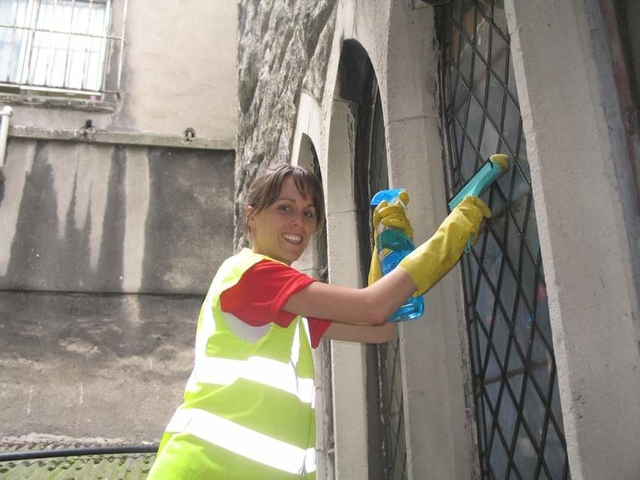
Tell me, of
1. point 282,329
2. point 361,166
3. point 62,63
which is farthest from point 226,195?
point 282,329

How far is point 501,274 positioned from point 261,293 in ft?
2.07

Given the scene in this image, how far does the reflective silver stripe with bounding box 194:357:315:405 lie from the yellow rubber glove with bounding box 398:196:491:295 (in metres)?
0.36

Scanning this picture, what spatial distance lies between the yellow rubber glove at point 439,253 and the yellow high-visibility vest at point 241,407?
32 cm

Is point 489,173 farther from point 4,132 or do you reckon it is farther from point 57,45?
point 57,45

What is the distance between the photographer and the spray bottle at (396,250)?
1674 millimetres

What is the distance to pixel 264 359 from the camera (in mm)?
1397

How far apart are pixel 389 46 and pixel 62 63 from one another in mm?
7675

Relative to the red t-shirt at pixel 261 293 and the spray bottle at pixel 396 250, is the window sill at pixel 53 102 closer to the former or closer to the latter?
the spray bottle at pixel 396 250

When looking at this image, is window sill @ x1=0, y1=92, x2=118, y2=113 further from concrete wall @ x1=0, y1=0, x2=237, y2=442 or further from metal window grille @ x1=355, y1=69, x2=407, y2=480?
metal window grille @ x1=355, y1=69, x2=407, y2=480

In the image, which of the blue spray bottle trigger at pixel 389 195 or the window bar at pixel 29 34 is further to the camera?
the window bar at pixel 29 34

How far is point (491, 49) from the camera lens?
1.68 m

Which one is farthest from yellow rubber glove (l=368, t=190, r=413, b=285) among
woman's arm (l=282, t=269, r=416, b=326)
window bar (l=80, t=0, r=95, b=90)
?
window bar (l=80, t=0, r=95, b=90)

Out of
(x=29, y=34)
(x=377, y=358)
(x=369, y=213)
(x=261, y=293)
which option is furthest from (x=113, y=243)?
(x=261, y=293)

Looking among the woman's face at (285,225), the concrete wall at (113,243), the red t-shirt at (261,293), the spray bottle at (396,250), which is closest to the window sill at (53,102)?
the concrete wall at (113,243)
